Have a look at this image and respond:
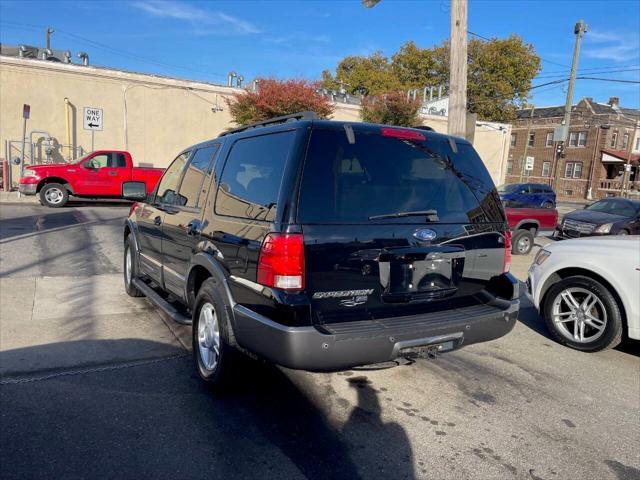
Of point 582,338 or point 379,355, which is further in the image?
point 582,338

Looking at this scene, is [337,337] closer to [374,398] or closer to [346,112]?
[374,398]

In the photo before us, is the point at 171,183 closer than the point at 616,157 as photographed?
Yes

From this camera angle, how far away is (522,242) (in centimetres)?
1098

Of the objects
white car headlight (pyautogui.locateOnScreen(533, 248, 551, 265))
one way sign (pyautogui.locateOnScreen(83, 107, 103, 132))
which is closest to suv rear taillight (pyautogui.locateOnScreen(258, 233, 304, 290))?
white car headlight (pyautogui.locateOnScreen(533, 248, 551, 265))

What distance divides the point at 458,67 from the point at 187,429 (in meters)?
8.21

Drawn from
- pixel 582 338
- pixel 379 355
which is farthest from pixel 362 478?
pixel 582 338

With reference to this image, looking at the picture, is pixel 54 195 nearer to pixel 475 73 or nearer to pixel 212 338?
pixel 212 338

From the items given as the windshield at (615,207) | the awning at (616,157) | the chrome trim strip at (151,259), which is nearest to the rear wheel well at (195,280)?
the chrome trim strip at (151,259)

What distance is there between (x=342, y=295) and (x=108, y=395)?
1939 millimetres

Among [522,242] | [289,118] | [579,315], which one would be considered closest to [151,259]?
[289,118]

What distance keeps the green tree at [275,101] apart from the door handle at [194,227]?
18.0 meters

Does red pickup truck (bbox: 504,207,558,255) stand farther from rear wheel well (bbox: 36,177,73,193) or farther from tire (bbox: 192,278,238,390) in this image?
rear wheel well (bbox: 36,177,73,193)

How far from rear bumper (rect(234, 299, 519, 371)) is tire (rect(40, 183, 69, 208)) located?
14243 mm

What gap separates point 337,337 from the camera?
2.79 metres
